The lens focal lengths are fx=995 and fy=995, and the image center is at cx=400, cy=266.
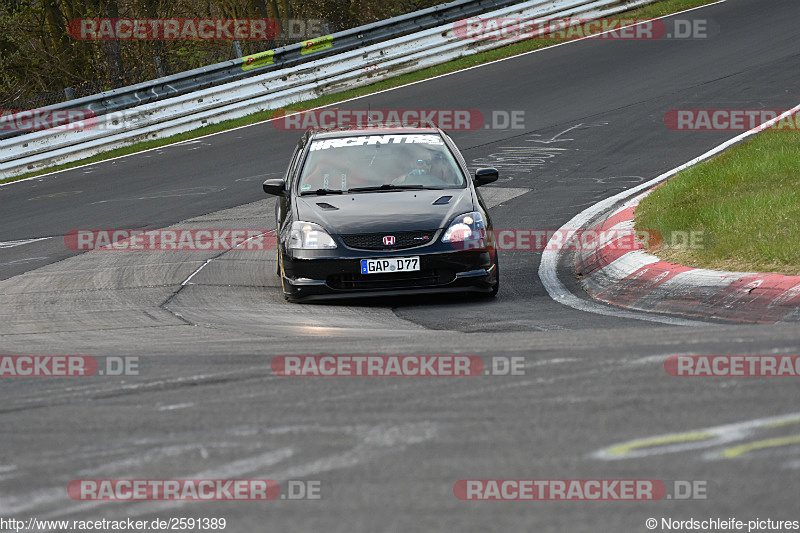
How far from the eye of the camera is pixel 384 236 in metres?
8.12

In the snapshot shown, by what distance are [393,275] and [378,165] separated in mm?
1568

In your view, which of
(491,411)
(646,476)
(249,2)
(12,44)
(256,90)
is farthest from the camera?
(249,2)

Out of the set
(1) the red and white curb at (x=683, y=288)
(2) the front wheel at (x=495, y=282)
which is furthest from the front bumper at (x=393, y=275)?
(1) the red and white curb at (x=683, y=288)

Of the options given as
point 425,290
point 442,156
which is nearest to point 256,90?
point 442,156

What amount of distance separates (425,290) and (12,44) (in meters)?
21.7

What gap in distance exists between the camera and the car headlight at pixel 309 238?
817cm

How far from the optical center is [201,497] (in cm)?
299

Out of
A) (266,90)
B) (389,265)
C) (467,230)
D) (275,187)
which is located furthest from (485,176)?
(266,90)

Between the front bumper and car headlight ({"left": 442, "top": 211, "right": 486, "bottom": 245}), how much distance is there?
4.1 inches

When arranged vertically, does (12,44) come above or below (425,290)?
above

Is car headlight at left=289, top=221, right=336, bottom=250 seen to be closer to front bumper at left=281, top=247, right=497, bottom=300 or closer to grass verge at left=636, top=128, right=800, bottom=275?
front bumper at left=281, top=247, right=497, bottom=300

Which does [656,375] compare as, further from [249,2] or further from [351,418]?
[249,2]

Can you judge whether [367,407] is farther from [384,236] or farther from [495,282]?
[495,282]

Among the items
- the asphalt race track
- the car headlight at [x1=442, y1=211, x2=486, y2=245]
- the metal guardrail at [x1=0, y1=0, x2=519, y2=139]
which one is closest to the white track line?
the asphalt race track
